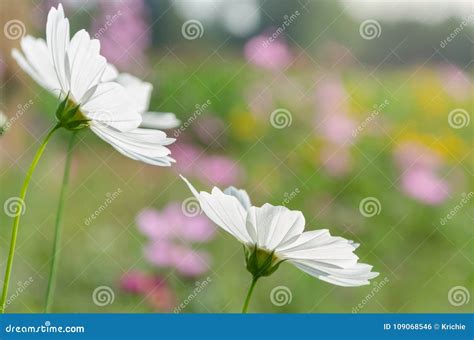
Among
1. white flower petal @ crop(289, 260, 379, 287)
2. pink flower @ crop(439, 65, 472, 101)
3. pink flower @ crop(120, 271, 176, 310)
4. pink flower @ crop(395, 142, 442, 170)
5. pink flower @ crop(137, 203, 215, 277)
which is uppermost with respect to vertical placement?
pink flower @ crop(439, 65, 472, 101)

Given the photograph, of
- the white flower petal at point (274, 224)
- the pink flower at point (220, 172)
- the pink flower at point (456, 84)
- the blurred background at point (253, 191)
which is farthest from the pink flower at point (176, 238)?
the pink flower at point (456, 84)

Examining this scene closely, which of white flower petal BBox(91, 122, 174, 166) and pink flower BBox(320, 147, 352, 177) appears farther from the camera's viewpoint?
pink flower BBox(320, 147, 352, 177)

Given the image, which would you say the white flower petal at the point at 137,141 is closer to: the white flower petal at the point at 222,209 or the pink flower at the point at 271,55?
the white flower petal at the point at 222,209

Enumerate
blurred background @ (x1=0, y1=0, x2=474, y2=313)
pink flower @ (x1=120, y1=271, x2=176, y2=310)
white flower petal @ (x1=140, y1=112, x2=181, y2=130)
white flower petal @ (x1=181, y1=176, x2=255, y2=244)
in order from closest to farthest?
1. white flower petal @ (x1=181, y1=176, x2=255, y2=244)
2. white flower petal @ (x1=140, y1=112, x2=181, y2=130)
3. pink flower @ (x1=120, y1=271, x2=176, y2=310)
4. blurred background @ (x1=0, y1=0, x2=474, y2=313)

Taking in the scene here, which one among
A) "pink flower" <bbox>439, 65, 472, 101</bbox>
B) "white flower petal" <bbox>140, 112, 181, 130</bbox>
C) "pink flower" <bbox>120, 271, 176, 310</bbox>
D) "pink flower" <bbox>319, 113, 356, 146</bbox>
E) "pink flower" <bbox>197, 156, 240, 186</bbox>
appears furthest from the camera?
"pink flower" <bbox>439, 65, 472, 101</bbox>

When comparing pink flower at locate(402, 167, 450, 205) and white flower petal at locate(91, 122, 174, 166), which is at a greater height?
pink flower at locate(402, 167, 450, 205)

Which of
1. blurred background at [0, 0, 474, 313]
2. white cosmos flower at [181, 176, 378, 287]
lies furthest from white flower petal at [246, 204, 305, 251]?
blurred background at [0, 0, 474, 313]

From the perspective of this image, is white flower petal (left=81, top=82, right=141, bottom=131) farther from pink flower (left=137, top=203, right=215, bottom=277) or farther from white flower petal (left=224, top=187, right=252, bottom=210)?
pink flower (left=137, top=203, right=215, bottom=277)

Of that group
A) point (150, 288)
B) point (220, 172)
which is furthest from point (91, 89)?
point (220, 172)

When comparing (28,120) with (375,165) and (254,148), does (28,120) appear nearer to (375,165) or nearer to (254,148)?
(254,148)
